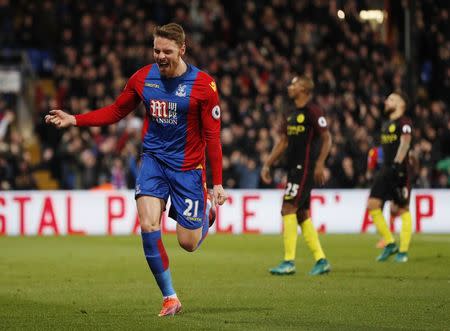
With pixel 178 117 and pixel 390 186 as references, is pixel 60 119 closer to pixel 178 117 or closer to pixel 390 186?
pixel 178 117

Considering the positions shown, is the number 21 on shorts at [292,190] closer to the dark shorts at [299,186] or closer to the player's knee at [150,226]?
the dark shorts at [299,186]

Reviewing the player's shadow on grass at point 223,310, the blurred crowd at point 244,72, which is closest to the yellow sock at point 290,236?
the player's shadow on grass at point 223,310

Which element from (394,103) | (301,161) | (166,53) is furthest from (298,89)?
(166,53)

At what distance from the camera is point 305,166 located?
544 inches

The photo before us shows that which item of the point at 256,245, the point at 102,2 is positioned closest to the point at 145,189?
the point at 256,245

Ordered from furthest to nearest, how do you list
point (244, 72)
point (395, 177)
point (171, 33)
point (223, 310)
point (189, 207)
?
point (244, 72) → point (395, 177) → point (223, 310) → point (189, 207) → point (171, 33)

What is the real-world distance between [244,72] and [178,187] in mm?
18397

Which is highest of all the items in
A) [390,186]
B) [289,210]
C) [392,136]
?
[392,136]

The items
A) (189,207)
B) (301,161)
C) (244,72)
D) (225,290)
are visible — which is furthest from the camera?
(244,72)

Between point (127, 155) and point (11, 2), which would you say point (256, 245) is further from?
point (11, 2)

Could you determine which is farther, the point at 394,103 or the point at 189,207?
the point at 394,103

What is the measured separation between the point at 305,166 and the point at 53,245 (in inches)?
269

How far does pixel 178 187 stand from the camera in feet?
32.8

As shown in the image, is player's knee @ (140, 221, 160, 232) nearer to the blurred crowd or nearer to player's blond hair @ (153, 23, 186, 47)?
player's blond hair @ (153, 23, 186, 47)
